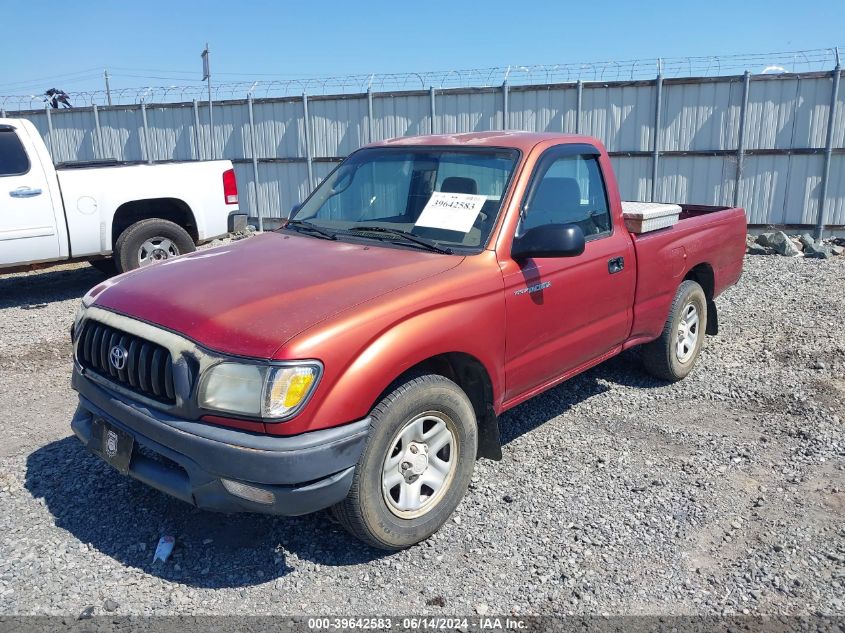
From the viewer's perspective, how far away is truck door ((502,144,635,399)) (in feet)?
12.8

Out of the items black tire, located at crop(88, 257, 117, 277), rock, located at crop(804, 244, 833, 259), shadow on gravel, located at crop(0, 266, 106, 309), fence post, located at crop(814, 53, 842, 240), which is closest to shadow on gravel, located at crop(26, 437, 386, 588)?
shadow on gravel, located at crop(0, 266, 106, 309)

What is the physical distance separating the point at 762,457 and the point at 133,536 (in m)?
3.69

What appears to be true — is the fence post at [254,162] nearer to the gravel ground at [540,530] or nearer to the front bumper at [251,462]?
the gravel ground at [540,530]

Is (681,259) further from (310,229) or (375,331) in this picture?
(375,331)

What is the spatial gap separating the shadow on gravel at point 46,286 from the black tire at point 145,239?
85 centimetres

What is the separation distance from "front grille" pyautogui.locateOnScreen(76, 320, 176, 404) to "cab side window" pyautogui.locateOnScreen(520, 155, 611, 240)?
79.3 inches

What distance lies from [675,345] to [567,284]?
6.10 ft

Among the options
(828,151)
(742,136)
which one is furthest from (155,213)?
(828,151)

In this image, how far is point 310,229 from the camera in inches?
175

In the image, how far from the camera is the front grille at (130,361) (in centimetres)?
312

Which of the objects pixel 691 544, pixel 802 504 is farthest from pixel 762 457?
pixel 691 544

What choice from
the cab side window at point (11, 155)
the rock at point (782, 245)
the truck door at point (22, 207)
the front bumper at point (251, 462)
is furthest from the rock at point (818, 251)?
the cab side window at point (11, 155)

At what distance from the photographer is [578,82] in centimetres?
1306

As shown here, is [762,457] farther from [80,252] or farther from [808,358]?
[80,252]
